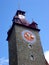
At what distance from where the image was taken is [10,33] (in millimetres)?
32156

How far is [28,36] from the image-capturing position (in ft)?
98.4

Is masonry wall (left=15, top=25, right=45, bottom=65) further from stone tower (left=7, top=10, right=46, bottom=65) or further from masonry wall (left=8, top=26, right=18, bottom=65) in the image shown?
masonry wall (left=8, top=26, right=18, bottom=65)

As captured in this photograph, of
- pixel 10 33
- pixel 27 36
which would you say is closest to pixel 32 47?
pixel 27 36

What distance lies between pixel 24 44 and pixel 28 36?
208cm

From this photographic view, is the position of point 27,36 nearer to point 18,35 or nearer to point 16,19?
point 18,35

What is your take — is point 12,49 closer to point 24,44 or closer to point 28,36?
point 24,44

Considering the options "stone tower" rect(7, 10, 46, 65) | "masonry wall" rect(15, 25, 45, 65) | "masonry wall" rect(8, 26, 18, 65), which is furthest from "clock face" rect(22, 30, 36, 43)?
"masonry wall" rect(8, 26, 18, 65)

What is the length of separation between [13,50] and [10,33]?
4177 millimetres

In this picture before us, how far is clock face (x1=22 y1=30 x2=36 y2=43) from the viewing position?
29.4 metres

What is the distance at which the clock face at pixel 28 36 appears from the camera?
2944cm

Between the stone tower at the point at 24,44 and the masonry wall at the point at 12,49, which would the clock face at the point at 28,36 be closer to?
the stone tower at the point at 24,44

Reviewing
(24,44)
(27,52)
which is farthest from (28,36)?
(27,52)

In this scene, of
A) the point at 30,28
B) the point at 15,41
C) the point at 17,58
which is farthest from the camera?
the point at 30,28

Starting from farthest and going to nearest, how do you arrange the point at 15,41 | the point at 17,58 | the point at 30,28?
1. the point at 30,28
2. the point at 15,41
3. the point at 17,58
